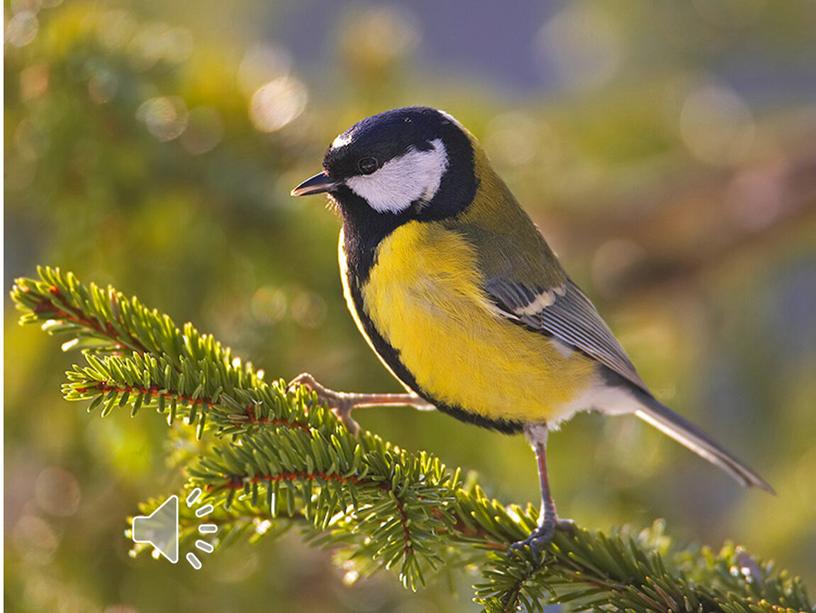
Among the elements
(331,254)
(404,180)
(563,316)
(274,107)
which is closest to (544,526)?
(563,316)

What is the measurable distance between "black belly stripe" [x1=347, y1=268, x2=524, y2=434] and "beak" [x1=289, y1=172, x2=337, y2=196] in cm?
12

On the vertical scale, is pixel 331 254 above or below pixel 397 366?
above

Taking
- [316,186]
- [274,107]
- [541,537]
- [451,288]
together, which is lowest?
[541,537]

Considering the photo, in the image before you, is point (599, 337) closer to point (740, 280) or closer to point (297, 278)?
point (297, 278)

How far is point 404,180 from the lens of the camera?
1396mm

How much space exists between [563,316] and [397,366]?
32cm

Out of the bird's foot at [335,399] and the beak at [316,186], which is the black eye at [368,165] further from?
the bird's foot at [335,399]

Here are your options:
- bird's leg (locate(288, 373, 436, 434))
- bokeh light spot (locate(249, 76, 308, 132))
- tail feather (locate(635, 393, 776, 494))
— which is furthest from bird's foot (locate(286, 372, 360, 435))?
bokeh light spot (locate(249, 76, 308, 132))

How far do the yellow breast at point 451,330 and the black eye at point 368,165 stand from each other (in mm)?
97

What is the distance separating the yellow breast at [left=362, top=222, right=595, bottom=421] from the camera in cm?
130

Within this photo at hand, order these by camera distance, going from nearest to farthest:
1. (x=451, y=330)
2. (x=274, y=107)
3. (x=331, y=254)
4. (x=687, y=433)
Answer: (x=451, y=330), (x=687, y=433), (x=331, y=254), (x=274, y=107)

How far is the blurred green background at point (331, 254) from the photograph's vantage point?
1.70 meters

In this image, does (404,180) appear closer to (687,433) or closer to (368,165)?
(368,165)

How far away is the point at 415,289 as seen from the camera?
1.33 meters
